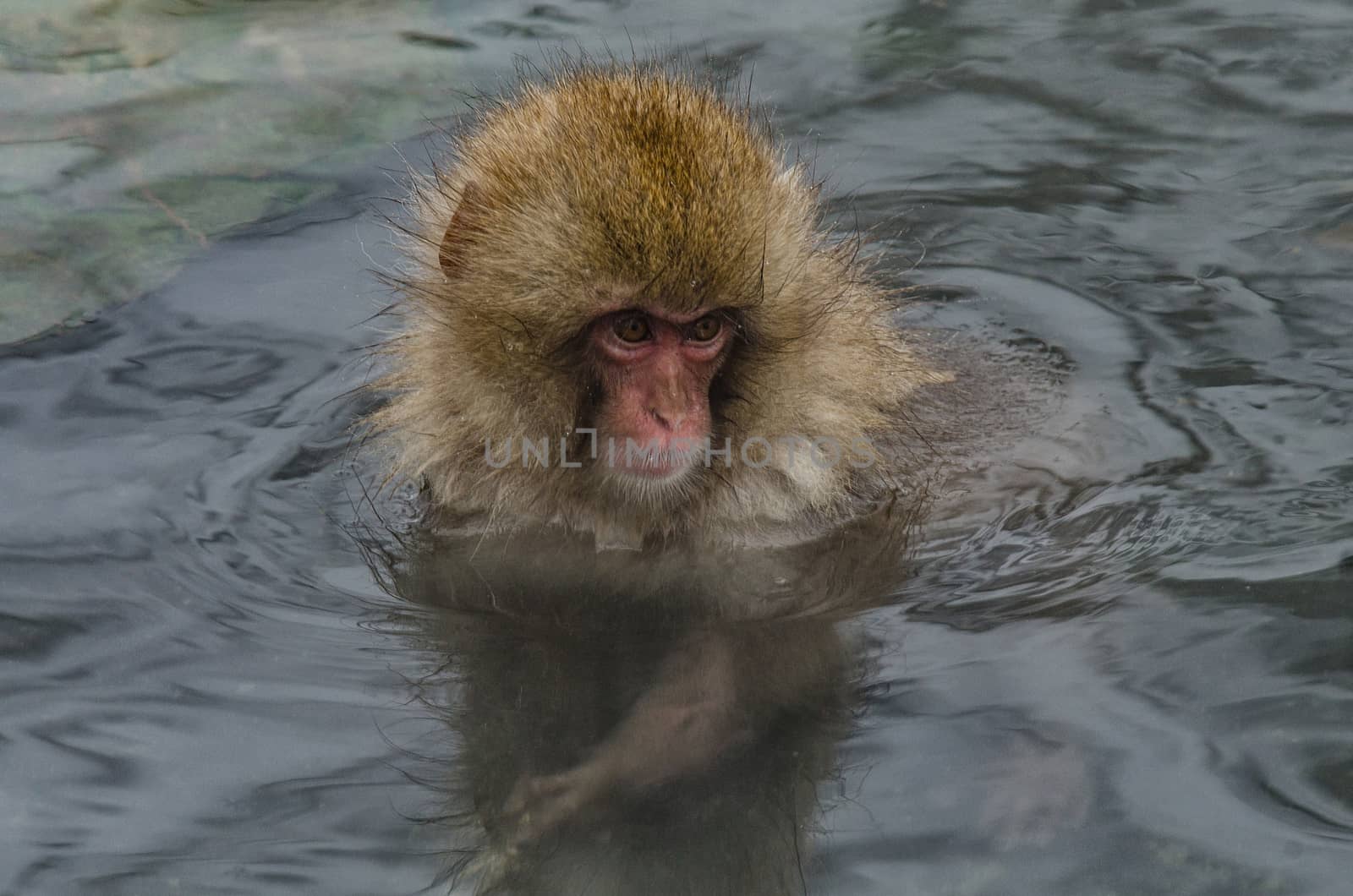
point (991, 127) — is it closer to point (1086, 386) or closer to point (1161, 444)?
point (1086, 386)

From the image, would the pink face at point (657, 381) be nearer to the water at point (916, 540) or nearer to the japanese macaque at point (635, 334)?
the japanese macaque at point (635, 334)

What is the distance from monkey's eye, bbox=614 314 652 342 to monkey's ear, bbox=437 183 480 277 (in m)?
0.39

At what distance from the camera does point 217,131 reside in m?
6.14

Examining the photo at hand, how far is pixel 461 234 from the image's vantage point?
3516 millimetres

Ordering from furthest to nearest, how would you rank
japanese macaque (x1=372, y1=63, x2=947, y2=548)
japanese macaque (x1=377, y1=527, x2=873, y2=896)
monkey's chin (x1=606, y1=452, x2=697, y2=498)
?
monkey's chin (x1=606, y1=452, x2=697, y2=498) < japanese macaque (x1=372, y1=63, x2=947, y2=548) < japanese macaque (x1=377, y1=527, x2=873, y2=896)

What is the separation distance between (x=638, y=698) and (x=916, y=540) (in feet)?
3.11

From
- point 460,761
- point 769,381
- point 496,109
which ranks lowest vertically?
point 460,761

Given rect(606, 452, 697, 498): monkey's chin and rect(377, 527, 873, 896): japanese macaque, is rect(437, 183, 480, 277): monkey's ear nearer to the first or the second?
rect(606, 452, 697, 498): monkey's chin

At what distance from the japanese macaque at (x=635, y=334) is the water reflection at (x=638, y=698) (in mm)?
120

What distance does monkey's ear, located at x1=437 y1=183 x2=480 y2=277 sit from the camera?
3.49 m

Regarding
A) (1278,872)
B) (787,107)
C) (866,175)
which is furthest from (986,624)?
(787,107)

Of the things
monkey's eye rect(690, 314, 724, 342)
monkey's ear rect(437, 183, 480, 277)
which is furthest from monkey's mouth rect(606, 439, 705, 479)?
monkey's ear rect(437, 183, 480, 277)

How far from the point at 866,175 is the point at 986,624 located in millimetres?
2871

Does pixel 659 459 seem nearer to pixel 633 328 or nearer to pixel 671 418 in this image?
pixel 671 418
